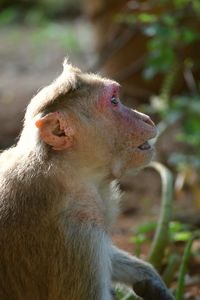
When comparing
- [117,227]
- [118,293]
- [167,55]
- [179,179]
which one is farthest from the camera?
[179,179]

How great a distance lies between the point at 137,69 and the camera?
10.1 meters

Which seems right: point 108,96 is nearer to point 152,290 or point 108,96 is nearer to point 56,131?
point 56,131

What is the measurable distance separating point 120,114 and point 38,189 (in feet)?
2.08

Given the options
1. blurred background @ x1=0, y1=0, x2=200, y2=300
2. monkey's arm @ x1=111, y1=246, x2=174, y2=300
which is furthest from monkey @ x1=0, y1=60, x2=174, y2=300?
blurred background @ x1=0, y1=0, x2=200, y2=300

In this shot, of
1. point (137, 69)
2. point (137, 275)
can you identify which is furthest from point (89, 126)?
point (137, 69)

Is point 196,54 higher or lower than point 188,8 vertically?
lower

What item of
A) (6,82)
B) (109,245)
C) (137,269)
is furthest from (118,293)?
(6,82)

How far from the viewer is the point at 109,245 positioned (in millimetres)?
3998

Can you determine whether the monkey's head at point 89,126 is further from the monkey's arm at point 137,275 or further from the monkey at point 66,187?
the monkey's arm at point 137,275

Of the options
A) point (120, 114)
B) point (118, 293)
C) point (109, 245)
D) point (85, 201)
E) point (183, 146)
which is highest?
point (120, 114)

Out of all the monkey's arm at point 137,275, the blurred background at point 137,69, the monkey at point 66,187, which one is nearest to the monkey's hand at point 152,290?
the monkey's arm at point 137,275

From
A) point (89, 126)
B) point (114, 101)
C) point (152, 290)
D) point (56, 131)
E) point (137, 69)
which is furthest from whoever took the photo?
point (137, 69)

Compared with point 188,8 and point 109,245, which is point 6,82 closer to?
point 188,8

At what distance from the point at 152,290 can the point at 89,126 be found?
102 centimetres
